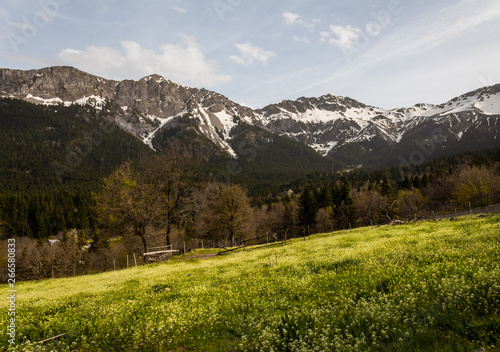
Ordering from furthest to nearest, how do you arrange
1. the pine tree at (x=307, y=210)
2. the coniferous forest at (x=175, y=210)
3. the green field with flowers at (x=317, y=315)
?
1. the pine tree at (x=307, y=210)
2. the coniferous forest at (x=175, y=210)
3. the green field with flowers at (x=317, y=315)

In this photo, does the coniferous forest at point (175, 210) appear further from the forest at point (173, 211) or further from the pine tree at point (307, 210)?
the pine tree at point (307, 210)

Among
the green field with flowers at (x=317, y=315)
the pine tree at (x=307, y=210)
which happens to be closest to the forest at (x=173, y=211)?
the pine tree at (x=307, y=210)

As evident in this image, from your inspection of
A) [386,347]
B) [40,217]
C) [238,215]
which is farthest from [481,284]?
[40,217]

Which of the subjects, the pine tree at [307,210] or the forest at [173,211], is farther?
the pine tree at [307,210]

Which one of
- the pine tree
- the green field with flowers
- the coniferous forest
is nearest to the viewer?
the green field with flowers

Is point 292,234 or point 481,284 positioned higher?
point 481,284

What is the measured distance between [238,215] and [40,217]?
143231 mm

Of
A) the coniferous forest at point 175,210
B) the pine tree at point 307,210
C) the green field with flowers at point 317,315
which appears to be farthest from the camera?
the pine tree at point 307,210

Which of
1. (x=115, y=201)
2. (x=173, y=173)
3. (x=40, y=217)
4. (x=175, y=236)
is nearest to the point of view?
(x=115, y=201)

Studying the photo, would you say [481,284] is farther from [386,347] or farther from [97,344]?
[97,344]

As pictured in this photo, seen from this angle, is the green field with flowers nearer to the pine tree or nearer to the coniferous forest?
the coniferous forest

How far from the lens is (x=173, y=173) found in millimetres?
45688

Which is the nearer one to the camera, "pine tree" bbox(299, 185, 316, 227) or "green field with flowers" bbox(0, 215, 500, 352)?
"green field with flowers" bbox(0, 215, 500, 352)

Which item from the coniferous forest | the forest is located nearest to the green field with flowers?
the coniferous forest
